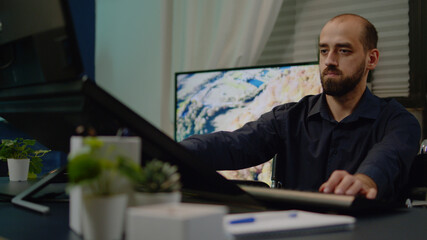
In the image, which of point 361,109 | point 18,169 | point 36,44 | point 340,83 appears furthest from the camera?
point 340,83

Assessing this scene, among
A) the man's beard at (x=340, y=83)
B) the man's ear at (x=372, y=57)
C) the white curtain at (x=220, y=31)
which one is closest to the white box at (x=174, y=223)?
the man's beard at (x=340, y=83)

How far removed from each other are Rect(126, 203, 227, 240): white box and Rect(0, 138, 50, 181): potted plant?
1.08 metres

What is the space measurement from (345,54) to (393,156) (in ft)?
2.15

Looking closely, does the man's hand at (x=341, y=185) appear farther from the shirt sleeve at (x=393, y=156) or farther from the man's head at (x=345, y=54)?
the man's head at (x=345, y=54)

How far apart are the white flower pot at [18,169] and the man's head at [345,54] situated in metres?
1.21

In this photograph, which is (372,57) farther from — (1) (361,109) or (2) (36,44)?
(2) (36,44)

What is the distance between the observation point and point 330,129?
180cm

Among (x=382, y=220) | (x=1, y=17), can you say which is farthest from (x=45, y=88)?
(x=382, y=220)

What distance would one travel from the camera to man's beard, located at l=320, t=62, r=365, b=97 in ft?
6.22

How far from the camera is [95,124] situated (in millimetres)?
601

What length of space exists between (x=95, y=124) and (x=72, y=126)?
11 centimetres

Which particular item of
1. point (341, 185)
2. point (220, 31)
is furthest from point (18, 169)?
point (220, 31)

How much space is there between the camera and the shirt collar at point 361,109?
5.80 feet

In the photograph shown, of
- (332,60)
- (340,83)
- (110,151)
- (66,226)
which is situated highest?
(332,60)
